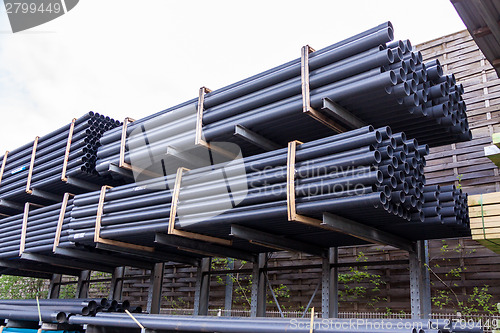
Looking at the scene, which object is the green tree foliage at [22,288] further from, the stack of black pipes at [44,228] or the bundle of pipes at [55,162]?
the stack of black pipes at [44,228]

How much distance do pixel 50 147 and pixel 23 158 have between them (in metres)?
1.67

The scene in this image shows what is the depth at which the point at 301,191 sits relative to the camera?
20.3 feet

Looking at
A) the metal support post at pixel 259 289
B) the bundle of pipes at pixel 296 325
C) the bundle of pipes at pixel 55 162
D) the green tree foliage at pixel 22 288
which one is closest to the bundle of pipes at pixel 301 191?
the bundle of pipes at pixel 296 325

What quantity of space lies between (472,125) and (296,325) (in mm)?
6395

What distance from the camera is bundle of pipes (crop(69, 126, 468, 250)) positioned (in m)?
5.82

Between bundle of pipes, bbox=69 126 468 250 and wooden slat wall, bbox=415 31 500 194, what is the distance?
237cm

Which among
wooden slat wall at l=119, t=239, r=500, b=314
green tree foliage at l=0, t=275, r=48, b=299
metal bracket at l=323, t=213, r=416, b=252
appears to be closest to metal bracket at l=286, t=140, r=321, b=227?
metal bracket at l=323, t=213, r=416, b=252

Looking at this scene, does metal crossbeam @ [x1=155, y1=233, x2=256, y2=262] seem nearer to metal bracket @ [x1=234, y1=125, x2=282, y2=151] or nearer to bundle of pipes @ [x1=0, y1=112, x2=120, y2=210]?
metal bracket @ [x1=234, y1=125, x2=282, y2=151]

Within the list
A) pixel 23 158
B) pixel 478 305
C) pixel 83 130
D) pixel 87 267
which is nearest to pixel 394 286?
pixel 478 305

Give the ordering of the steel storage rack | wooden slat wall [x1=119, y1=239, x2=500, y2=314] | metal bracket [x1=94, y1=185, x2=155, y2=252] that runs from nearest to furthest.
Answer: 1. the steel storage rack
2. wooden slat wall [x1=119, y1=239, x2=500, y2=314]
3. metal bracket [x1=94, y1=185, x2=155, y2=252]

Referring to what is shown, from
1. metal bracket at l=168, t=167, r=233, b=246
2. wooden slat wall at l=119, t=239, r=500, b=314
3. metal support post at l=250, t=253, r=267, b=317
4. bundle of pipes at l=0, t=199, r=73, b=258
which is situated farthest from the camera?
bundle of pipes at l=0, t=199, r=73, b=258

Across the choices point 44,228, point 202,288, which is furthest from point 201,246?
point 44,228

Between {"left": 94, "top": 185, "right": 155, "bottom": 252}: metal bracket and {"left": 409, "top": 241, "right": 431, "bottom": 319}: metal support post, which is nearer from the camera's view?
{"left": 409, "top": 241, "right": 431, "bottom": 319}: metal support post

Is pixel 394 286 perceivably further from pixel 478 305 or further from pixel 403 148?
pixel 403 148
